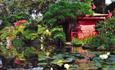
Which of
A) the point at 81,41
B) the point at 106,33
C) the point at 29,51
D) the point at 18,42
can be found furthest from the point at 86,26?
the point at 18,42

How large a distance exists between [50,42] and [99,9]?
342 centimetres

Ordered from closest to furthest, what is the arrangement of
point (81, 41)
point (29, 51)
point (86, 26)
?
point (81, 41) < point (86, 26) < point (29, 51)

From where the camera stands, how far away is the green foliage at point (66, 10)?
8094 millimetres

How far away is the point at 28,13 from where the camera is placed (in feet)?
39.1

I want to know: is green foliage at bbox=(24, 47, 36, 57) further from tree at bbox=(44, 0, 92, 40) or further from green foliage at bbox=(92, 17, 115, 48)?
green foliage at bbox=(92, 17, 115, 48)

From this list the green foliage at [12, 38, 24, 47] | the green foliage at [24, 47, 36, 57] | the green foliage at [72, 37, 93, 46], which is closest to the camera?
the green foliage at [72, 37, 93, 46]

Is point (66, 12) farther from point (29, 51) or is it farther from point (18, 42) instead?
point (18, 42)

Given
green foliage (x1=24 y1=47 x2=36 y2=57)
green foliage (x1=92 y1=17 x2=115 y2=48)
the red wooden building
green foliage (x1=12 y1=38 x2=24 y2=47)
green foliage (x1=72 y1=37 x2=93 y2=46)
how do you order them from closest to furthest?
green foliage (x1=92 y1=17 x2=115 y2=48) < green foliage (x1=72 y1=37 x2=93 y2=46) < the red wooden building < green foliage (x1=24 y1=47 x2=36 y2=57) < green foliage (x1=12 y1=38 x2=24 y2=47)

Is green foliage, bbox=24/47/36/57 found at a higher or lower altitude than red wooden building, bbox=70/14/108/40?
lower

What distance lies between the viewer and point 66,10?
8211 millimetres

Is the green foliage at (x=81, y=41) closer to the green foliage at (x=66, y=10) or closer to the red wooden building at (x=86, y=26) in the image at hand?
the red wooden building at (x=86, y=26)

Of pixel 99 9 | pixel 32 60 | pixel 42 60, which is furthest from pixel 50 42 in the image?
pixel 99 9

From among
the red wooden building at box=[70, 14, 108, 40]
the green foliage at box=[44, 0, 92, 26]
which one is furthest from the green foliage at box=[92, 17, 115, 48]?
the green foliage at box=[44, 0, 92, 26]

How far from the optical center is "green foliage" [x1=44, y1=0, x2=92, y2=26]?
8094 millimetres
